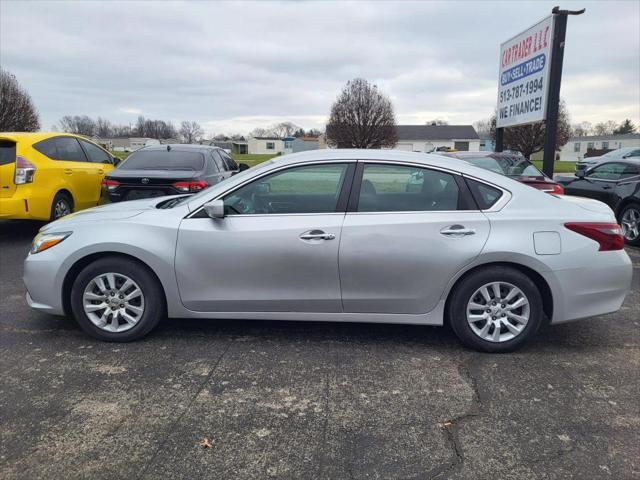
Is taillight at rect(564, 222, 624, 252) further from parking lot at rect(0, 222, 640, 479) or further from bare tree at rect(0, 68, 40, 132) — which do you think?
bare tree at rect(0, 68, 40, 132)

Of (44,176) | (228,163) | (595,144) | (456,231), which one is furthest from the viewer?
(595,144)

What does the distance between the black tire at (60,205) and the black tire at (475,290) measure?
20.7 feet

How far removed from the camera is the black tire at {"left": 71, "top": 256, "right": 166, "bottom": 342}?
3.83 meters

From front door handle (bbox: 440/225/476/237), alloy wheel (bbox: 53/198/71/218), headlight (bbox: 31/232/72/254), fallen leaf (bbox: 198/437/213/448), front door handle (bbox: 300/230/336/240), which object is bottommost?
fallen leaf (bbox: 198/437/213/448)

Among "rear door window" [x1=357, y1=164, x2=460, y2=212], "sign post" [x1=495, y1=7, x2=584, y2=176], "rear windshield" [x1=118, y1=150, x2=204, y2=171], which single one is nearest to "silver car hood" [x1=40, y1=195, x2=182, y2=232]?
"rear door window" [x1=357, y1=164, x2=460, y2=212]

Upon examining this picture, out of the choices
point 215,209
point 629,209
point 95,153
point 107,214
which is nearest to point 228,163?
point 95,153

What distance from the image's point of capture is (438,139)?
79.1 meters

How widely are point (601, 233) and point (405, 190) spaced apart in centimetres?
148

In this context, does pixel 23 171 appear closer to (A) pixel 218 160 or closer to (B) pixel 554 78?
(A) pixel 218 160

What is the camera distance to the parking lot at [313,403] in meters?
2.53

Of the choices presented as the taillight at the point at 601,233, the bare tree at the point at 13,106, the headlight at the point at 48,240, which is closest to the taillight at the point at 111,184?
the headlight at the point at 48,240

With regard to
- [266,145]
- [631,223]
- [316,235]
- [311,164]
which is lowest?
[631,223]

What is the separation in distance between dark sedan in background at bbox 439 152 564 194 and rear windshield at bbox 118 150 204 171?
419 cm

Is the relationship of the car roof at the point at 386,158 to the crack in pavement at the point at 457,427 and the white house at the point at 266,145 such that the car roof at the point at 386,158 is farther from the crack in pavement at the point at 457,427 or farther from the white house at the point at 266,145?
the white house at the point at 266,145
